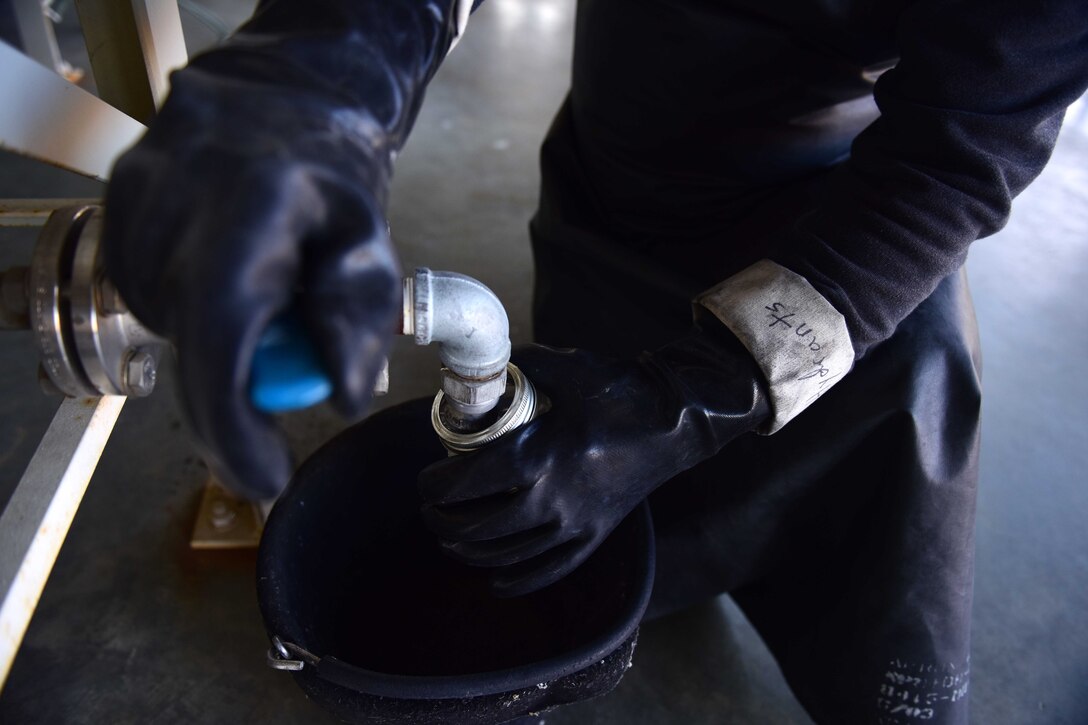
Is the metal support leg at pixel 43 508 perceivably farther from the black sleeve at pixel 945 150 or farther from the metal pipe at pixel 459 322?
the black sleeve at pixel 945 150

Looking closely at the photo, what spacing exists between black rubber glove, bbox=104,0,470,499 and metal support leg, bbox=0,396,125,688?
0.19 meters

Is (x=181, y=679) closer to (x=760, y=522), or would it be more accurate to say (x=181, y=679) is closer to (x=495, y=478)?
(x=495, y=478)

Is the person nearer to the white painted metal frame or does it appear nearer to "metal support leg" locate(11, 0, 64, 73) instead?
the white painted metal frame

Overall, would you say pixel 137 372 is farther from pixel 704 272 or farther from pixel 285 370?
pixel 704 272

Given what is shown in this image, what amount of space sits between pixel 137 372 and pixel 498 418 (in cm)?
25

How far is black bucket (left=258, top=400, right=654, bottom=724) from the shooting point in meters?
0.56

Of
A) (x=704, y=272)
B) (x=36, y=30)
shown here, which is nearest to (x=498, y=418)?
(x=704, y=272)

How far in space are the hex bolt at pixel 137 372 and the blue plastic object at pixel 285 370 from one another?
174mm

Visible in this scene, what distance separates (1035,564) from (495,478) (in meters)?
0.89

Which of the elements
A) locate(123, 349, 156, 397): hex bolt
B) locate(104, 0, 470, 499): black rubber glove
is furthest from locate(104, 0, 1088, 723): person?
locate(123, 349, 156, 397): hex bolt

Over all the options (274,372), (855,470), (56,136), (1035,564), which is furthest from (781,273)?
(1035,564)

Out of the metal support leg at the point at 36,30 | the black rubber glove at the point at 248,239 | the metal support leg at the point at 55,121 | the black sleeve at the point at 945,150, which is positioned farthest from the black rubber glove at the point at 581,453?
the metal support leg at the point at 36,30

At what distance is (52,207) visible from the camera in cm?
68

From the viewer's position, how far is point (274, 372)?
381 millimetres
